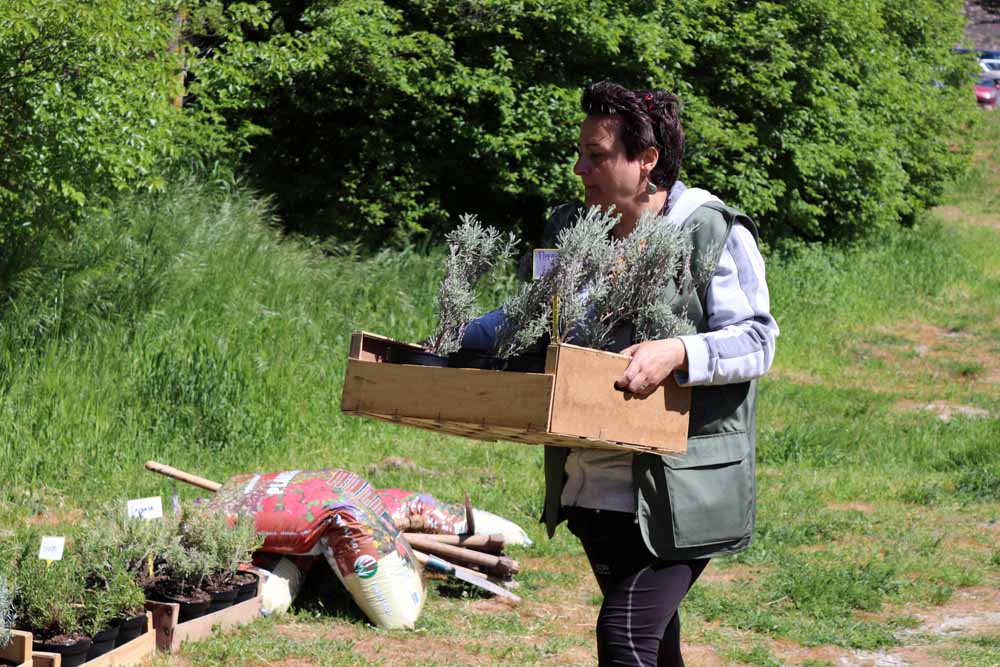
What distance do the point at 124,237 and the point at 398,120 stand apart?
4042mm

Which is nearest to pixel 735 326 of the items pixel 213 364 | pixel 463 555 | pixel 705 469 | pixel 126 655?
pixel 705 469

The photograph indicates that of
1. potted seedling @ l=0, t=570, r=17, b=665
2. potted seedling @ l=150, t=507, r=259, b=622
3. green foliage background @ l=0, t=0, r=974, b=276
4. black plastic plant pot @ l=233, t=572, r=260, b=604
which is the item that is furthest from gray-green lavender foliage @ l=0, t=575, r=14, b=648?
green foliage background @ l=0, t=0, r=974, b=276

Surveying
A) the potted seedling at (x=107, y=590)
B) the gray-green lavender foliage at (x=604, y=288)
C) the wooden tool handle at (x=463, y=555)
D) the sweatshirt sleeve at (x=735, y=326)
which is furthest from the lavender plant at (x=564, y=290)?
the wooden tool handle at (x=463, y=555)

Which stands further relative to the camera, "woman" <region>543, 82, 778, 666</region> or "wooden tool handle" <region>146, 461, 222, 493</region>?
"wooden tool handle" <region>146, 461, 222, 493</region>

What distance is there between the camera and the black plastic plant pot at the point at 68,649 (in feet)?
14.0

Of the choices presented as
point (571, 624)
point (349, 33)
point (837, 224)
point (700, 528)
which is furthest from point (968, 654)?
point (837, 224)

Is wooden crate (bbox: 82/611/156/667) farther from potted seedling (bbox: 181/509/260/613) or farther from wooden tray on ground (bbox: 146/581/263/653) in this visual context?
potted seedling (bbox: 181/509/260/613)

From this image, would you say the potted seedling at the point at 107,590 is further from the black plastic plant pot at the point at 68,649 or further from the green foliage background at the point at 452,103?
the green foliage background at the point at 452,103

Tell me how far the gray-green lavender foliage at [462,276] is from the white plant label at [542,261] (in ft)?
0.30

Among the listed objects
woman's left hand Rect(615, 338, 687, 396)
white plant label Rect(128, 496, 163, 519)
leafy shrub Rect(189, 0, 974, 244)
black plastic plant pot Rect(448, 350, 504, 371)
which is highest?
leafy shrub Rect(189, 0, 974, 244)

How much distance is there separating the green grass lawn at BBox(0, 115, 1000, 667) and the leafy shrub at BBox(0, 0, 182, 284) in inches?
41.6

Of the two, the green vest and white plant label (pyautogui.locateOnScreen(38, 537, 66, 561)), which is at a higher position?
the green vest

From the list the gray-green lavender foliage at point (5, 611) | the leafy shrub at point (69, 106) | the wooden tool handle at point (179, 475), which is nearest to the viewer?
the gray-green lavender foliage at point (5, 611)

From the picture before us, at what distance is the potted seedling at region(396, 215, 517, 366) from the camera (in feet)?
9.87
